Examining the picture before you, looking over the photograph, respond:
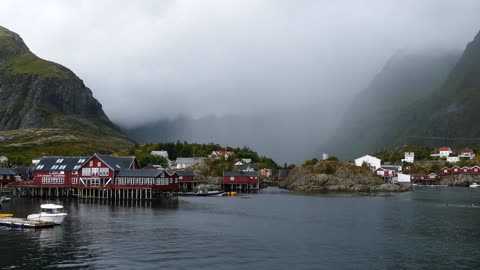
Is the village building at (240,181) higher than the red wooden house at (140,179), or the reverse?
the red wooden house at (140,179)

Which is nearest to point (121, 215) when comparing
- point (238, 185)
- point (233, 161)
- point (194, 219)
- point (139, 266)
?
point (194, 219)

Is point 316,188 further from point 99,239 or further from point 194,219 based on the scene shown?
point 99,239

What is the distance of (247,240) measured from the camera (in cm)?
5297

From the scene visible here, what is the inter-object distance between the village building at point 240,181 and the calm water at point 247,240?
7089cm

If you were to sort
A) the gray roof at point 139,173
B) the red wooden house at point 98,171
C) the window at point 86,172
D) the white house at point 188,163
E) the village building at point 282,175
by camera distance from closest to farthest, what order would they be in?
the gray roof at point 139,173
the red wooden house at point 98,171
the window at point 86,172
the white house at point 188,163
the village building at point 282,175

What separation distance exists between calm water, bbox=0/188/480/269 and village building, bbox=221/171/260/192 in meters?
70.9

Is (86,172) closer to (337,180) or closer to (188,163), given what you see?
(188,163)

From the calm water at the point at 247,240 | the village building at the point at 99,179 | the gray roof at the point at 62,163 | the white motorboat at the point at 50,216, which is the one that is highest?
the gray roof at the point at 62,163

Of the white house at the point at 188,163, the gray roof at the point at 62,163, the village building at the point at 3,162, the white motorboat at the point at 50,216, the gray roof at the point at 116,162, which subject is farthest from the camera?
the white house at the point at 188,163

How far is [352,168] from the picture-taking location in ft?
527

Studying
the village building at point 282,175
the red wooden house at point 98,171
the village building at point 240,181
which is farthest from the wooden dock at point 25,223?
the village building at point 282,175

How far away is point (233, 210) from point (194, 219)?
52.2 feet

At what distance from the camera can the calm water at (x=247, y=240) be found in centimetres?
4209

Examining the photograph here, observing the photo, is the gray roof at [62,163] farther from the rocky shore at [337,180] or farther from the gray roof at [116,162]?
the rocky shore at [337,180]
